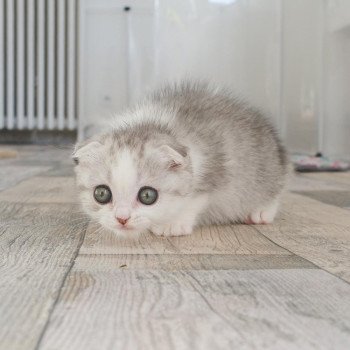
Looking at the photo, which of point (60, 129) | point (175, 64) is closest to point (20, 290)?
point (175, 64)

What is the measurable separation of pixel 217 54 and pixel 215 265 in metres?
3.19

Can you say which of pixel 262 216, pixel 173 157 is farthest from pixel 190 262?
pixel 262 216

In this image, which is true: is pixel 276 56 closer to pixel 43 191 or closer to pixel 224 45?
pixel 224 45

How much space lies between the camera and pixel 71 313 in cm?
93

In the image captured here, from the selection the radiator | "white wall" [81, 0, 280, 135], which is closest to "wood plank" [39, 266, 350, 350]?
"white wall" [81, 0, 280, 135]

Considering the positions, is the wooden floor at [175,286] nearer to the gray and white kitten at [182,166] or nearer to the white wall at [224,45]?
the gray and white kitten at [182,166]

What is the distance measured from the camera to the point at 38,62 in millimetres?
6301

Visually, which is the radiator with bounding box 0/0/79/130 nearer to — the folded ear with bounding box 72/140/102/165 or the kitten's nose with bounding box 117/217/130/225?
the folded ear with bounding box 72/140/102/165

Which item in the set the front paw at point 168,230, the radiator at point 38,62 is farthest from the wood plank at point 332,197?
the radiator at point 38,62

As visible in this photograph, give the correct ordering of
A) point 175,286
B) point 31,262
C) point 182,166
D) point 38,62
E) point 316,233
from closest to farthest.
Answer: point 175,286
point 31,262
point 182,166
point 316,233
point 38,62

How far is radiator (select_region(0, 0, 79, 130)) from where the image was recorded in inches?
244

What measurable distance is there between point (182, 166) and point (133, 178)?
0.51 feet

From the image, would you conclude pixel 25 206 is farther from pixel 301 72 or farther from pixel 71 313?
pixel 301 72

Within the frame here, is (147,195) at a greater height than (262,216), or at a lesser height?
greater
